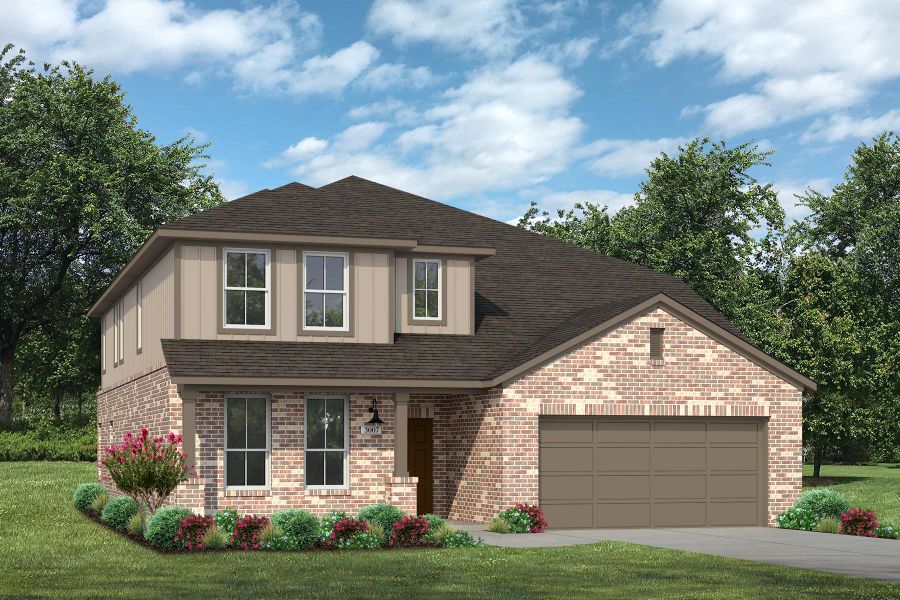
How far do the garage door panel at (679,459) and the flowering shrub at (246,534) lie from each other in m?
9.33

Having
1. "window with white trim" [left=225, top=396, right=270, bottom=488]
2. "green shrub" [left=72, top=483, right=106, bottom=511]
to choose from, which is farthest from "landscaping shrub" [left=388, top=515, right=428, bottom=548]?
"green shrub" [left=72, top=483, right=106, bottom=511]

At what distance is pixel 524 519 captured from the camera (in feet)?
80.7

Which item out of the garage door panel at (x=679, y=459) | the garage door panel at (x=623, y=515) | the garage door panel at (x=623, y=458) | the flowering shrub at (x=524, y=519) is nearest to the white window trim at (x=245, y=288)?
the flowering shrub at (x=524, y=519)

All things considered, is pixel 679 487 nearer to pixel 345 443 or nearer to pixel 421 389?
pixel 421 389

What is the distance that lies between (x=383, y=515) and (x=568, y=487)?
4.99 meters

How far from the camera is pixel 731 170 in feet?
150

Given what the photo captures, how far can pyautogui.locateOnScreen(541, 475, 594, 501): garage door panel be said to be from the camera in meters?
25.7

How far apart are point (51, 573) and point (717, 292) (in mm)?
31466

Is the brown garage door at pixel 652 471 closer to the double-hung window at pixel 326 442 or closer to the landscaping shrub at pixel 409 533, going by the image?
the double-hung window at pixel 326 442

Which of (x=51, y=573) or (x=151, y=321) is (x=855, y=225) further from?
(x=51, y=573)

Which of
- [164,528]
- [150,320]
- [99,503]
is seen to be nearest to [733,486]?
[164,528]

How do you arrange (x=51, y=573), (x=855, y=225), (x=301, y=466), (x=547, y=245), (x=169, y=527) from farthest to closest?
(x=855, y=225) → (x=547, y=245) → (x=301, y=466) → (x=169, y=527) → (x=51, y=573)

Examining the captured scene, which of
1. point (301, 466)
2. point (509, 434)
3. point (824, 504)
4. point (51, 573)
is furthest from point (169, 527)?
point (824, 504)

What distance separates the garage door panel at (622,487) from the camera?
85.5 feet
